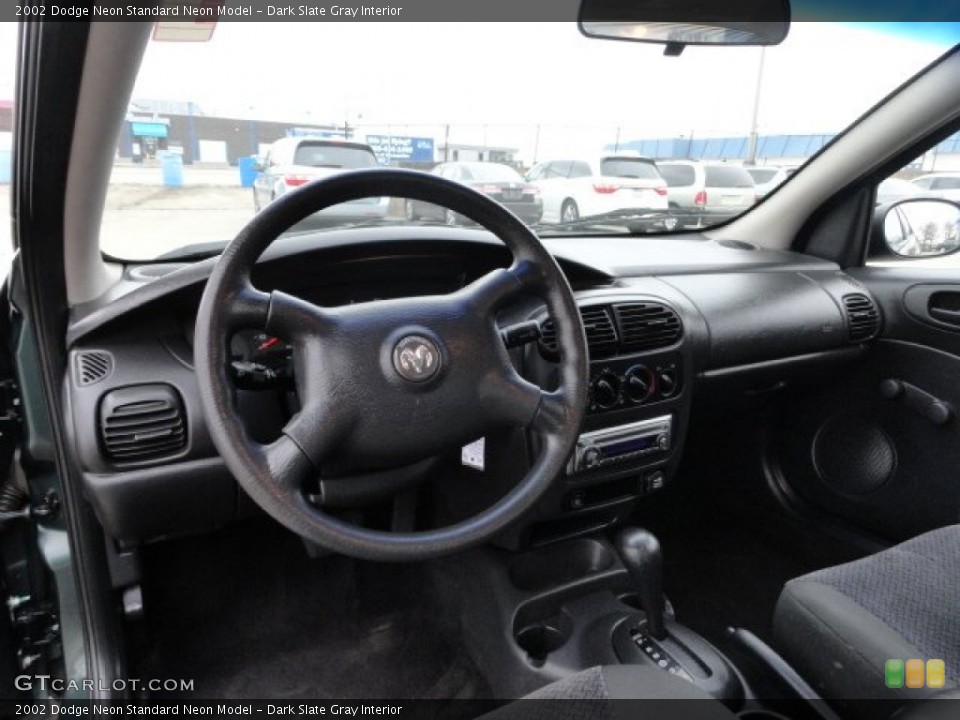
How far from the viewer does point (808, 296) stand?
2223 millimetres

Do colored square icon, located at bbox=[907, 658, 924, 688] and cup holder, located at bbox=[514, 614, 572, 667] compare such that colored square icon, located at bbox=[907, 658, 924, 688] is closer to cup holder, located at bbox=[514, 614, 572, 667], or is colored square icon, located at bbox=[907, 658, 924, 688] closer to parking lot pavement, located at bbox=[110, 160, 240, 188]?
cup holder, located at bbox=[514, 614, 572, 667]

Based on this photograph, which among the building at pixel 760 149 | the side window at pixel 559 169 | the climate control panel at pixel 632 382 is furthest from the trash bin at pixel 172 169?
the building at pixel 760 149

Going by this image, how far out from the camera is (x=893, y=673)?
4.02ft

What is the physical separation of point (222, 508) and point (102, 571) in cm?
39

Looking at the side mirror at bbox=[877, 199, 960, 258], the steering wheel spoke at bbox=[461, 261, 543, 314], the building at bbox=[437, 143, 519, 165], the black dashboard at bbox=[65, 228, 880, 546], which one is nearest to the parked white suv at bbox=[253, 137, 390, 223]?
the black dashboard at bbox=[65, 228, 880, 546]

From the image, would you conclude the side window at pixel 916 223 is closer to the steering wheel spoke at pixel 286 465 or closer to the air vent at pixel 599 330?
the air vent at pixel 599 330

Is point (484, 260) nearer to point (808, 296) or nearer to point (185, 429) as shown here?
point (185, 429)

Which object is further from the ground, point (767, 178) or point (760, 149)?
point (760, 149)

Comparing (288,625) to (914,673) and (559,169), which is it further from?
(559,169)

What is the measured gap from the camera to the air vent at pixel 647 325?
1.73 meters

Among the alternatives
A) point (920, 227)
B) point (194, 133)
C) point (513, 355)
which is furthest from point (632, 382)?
point (920, 227)

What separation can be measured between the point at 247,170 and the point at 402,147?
49cm

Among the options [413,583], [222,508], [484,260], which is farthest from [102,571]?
[484,260]

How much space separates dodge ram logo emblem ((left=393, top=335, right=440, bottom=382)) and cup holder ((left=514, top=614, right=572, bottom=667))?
1.07 meters
